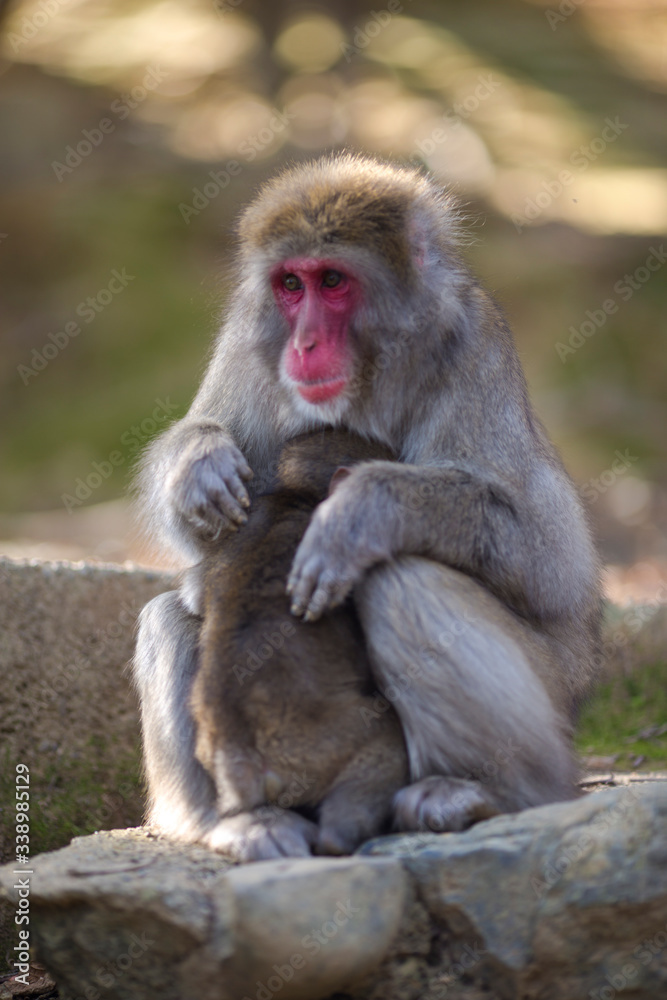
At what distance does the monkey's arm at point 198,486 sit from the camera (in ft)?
13.1

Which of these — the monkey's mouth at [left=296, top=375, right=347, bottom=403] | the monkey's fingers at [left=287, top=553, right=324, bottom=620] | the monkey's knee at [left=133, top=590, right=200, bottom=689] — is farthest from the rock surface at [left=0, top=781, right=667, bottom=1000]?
the monkey's mouth at [left=296, top=375, right=347, bottom=403]

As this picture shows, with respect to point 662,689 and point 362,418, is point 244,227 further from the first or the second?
point 662,689

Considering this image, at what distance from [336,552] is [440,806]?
0.83m

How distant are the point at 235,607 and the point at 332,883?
984 millimetres

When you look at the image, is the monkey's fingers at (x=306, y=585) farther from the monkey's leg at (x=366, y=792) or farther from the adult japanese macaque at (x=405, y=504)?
the monkey's leg at (x=366, y=792)

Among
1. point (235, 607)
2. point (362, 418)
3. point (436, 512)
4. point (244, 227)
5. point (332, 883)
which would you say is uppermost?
point (244, 227)

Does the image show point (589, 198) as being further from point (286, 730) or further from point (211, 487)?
point (286, 730)

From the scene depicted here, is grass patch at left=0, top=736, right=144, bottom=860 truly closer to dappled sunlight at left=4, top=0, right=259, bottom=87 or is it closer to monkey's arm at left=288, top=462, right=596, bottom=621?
monkey's arm at left=288, top=462, right=596, bottom=621

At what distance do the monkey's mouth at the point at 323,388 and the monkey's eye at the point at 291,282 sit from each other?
39cm

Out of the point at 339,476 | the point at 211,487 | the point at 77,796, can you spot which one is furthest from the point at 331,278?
the point at 77,796

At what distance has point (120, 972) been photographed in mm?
3172

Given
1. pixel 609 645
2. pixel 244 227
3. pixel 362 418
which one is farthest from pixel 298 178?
pixel 609 645

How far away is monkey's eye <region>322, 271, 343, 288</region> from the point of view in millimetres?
4055

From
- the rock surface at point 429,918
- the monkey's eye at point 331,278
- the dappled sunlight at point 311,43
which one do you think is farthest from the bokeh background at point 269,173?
the rock surface at point 429,918
